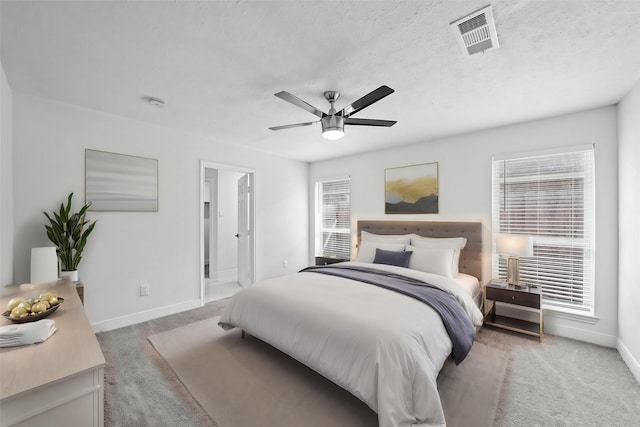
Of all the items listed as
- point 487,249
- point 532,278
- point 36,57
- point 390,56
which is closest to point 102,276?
point 36,57

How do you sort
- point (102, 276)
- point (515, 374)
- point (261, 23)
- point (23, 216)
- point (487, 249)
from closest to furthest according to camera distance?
point (261, 23) < point (515, 374) < point (23, 216) < point (102, 276) < point (487, 249)

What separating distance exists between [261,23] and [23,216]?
3.02 meters

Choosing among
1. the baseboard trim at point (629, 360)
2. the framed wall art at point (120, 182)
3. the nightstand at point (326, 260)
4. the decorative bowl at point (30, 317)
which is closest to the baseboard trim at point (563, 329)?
the baseboard trim at point (629, 360)

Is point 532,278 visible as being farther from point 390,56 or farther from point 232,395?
point 232,395

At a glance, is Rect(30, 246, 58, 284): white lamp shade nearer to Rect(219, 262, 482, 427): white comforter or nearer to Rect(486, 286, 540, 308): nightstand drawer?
Rect(219, 262, 482, 427): white comforter

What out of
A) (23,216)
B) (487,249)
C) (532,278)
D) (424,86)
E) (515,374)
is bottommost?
(515,374)

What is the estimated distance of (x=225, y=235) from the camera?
597cm

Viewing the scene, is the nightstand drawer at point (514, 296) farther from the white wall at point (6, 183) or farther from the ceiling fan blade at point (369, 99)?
the white wall at point (6, 183)

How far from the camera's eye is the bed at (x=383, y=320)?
66.2 inches

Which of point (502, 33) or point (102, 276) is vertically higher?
point (502, 33)

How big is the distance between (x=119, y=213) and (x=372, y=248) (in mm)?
3364

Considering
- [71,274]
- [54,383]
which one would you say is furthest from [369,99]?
[71,274]

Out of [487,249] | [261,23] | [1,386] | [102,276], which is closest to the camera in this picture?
[1,386]

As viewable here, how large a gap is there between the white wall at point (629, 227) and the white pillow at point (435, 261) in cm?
149
